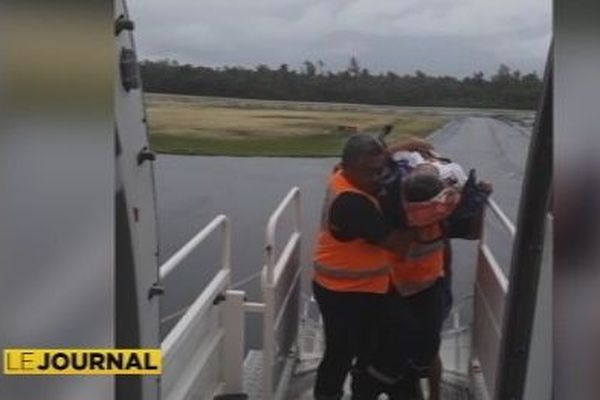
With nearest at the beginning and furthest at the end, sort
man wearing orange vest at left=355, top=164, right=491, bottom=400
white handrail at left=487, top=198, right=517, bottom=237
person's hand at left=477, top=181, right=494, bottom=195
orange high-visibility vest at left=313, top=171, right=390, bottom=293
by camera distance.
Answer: person's hand at left=477, top=181, right=494, bottom=195 → white handrail at left=487, top=198, right=517, bottom=237 → orange high-visibility vest at left=313, top=171, right=390, bottom=293 → man wearing orange vest at left=355, top=164, right=491, bottom=400

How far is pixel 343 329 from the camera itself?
10.9ft

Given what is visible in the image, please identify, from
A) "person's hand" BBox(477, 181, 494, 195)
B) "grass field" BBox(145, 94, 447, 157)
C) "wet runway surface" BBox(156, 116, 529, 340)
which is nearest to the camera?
"grass field" BBox(145, 94, 447, 157)

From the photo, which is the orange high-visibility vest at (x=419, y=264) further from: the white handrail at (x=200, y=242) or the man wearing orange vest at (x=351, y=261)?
the white handrail at (x=200, y=242)

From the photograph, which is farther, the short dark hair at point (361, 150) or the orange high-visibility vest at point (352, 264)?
the orange high-visibility vest at point (352, 264)

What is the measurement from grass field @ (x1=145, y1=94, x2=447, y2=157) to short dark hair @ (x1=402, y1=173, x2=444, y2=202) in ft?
3.65

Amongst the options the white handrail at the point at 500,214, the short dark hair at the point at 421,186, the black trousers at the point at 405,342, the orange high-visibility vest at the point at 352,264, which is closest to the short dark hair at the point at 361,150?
the short dark hair at the point at 421,186

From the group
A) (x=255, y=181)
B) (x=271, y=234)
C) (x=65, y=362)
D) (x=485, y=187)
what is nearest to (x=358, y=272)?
(x=271, y=234)

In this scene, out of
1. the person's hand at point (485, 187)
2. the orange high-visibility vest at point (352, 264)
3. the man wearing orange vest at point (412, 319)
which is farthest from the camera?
the man wearing orange vest at point (412, 319)

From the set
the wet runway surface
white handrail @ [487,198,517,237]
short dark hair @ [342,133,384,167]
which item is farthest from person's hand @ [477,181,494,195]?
short dark hair @ [342,133,384,167]

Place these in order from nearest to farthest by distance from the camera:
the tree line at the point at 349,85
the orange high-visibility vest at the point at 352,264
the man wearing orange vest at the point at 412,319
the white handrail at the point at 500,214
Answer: the tree line at the point at 349,85 → the white handrail at the point at 500,214 → the orange high-visibility vest at the point at 352,264 → the man wearing orange vest at the point at 412,319

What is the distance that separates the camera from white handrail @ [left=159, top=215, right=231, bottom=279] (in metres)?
2.59

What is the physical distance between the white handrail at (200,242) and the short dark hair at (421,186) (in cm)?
65

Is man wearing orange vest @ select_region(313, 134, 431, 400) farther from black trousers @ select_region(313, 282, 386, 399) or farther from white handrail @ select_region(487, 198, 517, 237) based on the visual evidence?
white handrail @ select_region(487, 198, 517, 237)

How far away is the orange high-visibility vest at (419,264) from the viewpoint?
3.29 meters
